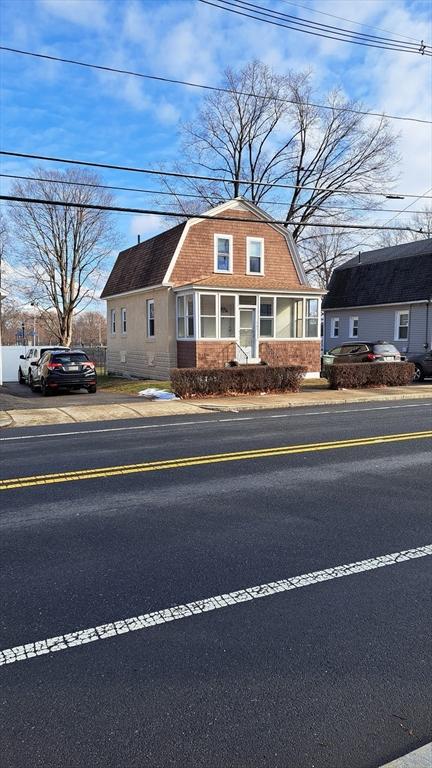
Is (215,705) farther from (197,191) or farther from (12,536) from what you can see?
(197,191)

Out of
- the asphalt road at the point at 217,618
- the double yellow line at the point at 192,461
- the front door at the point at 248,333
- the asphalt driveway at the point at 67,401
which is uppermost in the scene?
the front door at the point at 248,333

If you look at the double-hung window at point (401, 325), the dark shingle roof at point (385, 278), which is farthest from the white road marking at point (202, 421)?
the dark shingle roof at point (385, 278)

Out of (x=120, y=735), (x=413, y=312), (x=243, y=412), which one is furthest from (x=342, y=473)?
(x=413, y=312)

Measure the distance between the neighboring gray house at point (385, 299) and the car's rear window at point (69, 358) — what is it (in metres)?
19.1

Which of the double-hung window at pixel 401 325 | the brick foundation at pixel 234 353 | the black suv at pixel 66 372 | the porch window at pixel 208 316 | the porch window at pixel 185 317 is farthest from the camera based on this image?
the double-hung window at pixel 401 325

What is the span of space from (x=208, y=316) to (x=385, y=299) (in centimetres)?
1497

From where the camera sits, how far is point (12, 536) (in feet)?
15.8

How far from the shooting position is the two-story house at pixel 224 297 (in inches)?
842

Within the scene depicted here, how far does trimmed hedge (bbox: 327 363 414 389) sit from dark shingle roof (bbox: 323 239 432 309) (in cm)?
1107

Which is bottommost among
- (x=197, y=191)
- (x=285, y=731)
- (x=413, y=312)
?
(x=285, y=731)

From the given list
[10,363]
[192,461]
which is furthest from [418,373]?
[10,363]

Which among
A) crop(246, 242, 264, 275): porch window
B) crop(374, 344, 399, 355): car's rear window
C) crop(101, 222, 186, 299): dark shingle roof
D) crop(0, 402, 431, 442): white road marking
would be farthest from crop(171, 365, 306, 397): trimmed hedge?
crop(246, 242, 264, 275): porch window

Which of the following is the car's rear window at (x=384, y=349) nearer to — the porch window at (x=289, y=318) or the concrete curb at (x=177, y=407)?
the porch window at (x=289, y=318)

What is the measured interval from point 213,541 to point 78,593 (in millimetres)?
1333
